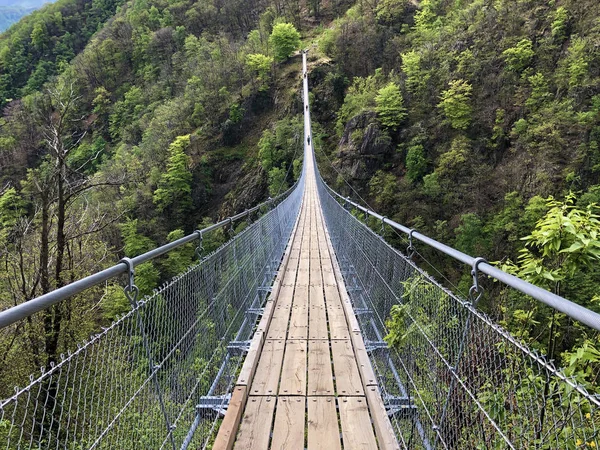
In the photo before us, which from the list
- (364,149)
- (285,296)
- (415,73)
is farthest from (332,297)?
(415,73)

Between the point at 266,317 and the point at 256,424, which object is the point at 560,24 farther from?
the point at 256,424

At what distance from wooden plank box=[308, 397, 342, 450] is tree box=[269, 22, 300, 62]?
3470cm

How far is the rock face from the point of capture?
20188 millimetres

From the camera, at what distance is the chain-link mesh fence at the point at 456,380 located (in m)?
1.01

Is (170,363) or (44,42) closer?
(170,363)

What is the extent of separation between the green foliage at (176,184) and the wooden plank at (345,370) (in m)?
24.8

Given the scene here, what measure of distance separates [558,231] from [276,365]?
175 cm

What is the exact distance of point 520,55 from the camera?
17781mm

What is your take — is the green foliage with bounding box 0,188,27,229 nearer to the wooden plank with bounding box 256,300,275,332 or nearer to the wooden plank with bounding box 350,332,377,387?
the wooden plank with bounding box 256,300,275,332

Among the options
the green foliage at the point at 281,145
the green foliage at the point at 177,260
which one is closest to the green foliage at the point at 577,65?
the green foliage at the point at 281,145

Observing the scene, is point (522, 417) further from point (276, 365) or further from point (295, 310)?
point (295, 310)

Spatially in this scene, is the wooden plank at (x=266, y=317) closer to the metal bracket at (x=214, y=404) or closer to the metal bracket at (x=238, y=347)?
the metal bracket at (x=238, y=347)

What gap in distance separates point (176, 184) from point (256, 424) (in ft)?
85.7

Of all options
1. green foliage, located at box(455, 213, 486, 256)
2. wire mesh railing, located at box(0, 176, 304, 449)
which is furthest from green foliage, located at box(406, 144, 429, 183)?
wire mesh railing, located at box(0, 176, 304, 449)
